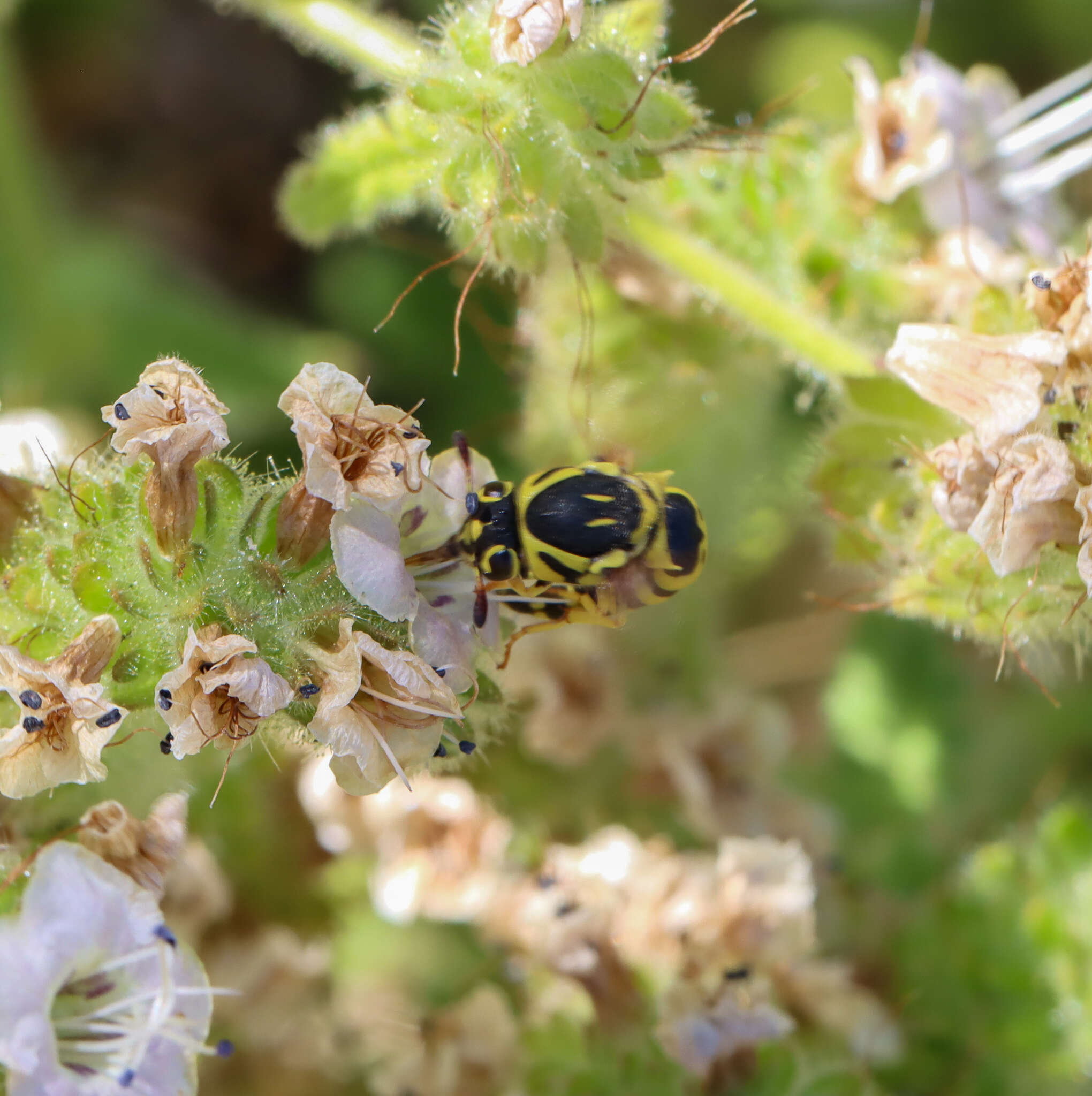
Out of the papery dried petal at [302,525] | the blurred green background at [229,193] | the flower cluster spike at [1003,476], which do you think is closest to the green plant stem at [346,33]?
the papery dried petal at [302,525]

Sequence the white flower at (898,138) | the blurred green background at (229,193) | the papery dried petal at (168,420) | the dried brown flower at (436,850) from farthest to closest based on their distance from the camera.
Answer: the blurred green background at (229,193), the dried brown flower at (436,850), the white flower at (898,138), the papery dried petal at (168,420)

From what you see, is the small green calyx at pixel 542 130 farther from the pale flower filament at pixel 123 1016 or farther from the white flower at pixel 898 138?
the pale flower filament at pixel 123 1016

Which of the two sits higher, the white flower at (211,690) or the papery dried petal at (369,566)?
the papery dried petal at (369,566)

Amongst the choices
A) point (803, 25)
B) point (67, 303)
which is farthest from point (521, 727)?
point (803, 25)

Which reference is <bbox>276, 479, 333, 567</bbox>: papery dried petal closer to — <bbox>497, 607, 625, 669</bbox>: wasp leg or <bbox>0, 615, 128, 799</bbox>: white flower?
<bbox>0, 615, 128, 799</bbox>: white flower

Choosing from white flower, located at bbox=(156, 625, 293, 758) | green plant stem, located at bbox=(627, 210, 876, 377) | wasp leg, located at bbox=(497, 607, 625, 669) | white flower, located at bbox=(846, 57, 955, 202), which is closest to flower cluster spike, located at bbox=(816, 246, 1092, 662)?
green plant stem, located at bbox=(627, 210, 876, 377)

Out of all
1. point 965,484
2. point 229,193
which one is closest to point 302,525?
point 965,484

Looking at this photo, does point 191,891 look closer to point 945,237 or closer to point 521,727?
point 521,727
